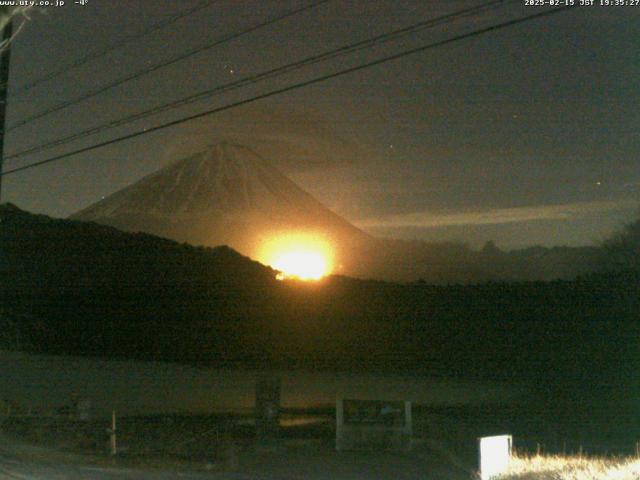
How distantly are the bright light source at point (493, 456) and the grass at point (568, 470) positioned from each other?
140 millimetres

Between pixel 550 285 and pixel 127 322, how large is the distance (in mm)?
23710

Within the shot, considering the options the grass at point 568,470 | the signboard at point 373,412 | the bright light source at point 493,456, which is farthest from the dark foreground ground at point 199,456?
the grass at point 568,470

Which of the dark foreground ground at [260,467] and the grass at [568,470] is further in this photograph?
the dark foreground ground at [260,467]

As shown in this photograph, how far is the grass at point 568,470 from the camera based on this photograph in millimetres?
9875

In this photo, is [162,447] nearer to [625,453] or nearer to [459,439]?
[459,439]

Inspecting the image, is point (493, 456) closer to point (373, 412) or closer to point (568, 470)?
point (568, 470)

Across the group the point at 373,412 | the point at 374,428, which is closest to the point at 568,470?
the point at 374,428

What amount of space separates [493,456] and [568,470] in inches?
40.1

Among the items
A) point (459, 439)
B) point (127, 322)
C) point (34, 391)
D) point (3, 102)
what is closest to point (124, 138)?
point (3, 102)

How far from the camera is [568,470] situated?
10.6m

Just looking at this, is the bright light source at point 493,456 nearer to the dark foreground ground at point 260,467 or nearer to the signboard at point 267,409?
the dark foreground ground at point 260,467

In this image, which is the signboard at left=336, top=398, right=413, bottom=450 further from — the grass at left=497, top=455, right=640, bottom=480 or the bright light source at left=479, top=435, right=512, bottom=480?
the bright light source at left=479, top=435, right=512, bottom=480

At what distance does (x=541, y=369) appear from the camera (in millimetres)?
36969

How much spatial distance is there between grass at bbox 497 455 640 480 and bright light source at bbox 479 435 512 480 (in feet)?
0.46
